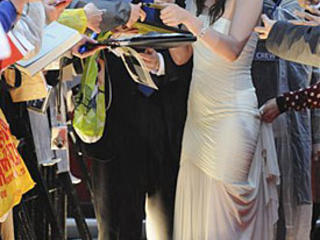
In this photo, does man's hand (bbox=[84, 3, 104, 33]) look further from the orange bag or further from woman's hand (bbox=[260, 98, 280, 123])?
woman's hand (bbox=[260, 98, 280, 123])

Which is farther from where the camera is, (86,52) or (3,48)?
(86,52)

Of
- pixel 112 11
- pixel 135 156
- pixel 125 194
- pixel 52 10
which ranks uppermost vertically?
pixel 52 10

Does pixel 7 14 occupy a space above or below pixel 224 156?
above

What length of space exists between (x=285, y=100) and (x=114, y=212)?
35.5 inches

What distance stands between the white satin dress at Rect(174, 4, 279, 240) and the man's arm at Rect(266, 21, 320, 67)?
467 millimetres

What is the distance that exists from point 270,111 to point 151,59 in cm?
59

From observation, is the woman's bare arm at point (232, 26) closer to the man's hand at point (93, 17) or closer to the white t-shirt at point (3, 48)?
the man's hand at point (93, 17)

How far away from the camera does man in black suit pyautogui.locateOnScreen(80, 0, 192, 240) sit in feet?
11.2

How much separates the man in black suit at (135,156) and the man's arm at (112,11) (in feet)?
1.21

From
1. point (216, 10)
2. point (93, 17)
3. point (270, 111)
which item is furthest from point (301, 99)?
point (93, 17)

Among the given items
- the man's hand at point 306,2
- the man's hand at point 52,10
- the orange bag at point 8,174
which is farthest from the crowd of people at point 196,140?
the orange bag at point 8,174

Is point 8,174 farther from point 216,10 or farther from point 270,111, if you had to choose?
point 270,111

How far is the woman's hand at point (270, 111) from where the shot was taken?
3527 mm

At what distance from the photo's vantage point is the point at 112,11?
2971 mm
